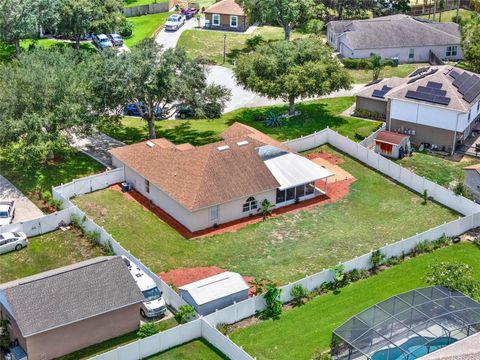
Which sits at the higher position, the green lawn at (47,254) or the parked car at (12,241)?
the parked car at (12,241)

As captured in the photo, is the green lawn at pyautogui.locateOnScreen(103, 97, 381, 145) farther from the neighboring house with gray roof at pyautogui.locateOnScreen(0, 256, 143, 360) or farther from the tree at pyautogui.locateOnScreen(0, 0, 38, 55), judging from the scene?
the neighboring house with gray roof at pyautogui.locateOnScreen(0, 256, 143, 360)

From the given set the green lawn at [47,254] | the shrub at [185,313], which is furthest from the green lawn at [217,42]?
the shrub at [185,313]

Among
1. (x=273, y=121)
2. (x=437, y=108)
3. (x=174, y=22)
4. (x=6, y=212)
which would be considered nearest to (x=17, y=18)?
(x=174, y=22)

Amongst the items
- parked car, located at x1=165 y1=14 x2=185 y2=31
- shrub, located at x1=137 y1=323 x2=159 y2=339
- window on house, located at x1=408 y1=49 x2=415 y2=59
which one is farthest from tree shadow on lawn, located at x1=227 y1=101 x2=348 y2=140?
shrub, located at x1=137 y1=323 x2=159 y2=339

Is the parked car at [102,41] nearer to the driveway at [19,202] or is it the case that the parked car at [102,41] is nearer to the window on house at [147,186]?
the driveway at [19,202]

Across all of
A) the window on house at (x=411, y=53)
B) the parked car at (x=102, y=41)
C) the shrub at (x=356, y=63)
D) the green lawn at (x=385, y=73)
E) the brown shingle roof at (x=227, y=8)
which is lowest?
the green lawn at (x=385, y=73)

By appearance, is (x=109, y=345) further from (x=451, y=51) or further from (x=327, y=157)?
(x=451, y=51)

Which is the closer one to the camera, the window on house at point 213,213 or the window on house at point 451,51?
the window on house at point 213,213
